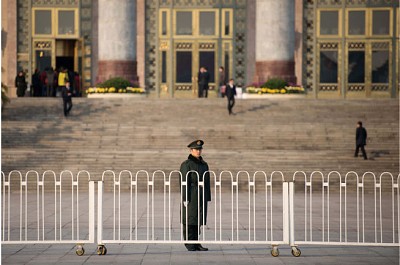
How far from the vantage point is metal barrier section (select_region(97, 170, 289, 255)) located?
599 inches

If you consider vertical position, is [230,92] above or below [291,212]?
above

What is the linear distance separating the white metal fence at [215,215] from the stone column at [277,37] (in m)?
14.9

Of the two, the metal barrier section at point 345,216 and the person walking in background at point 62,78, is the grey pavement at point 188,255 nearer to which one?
the metal barrier section at point 345,216

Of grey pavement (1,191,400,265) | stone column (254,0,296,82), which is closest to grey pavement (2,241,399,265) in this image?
grey pavement (1,191,400,265)

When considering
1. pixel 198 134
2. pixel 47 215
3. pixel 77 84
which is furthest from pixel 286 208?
pixel 77 84

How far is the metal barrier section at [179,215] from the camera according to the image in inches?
599

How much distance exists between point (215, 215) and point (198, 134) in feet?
58.5

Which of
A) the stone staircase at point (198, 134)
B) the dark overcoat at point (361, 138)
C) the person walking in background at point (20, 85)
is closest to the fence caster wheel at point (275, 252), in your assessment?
the stone staircase at point (198, 134)

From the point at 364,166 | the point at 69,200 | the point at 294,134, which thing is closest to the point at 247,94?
the point at 294,134

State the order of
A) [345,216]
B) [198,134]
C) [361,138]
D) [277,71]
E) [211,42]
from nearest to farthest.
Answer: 1. [345,216]
2. [361,138]
3. [198,134]
4. [277,71]
5. [211,42]

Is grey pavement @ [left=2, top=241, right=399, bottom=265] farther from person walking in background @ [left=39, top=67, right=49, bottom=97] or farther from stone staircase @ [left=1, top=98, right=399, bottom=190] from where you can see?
person walking in background @ [left=39, top=67, right=49, bottom=97]

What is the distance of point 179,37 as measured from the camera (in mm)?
48281

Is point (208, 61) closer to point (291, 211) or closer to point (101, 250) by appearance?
point (291, 211)

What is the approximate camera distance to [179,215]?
21.6m
